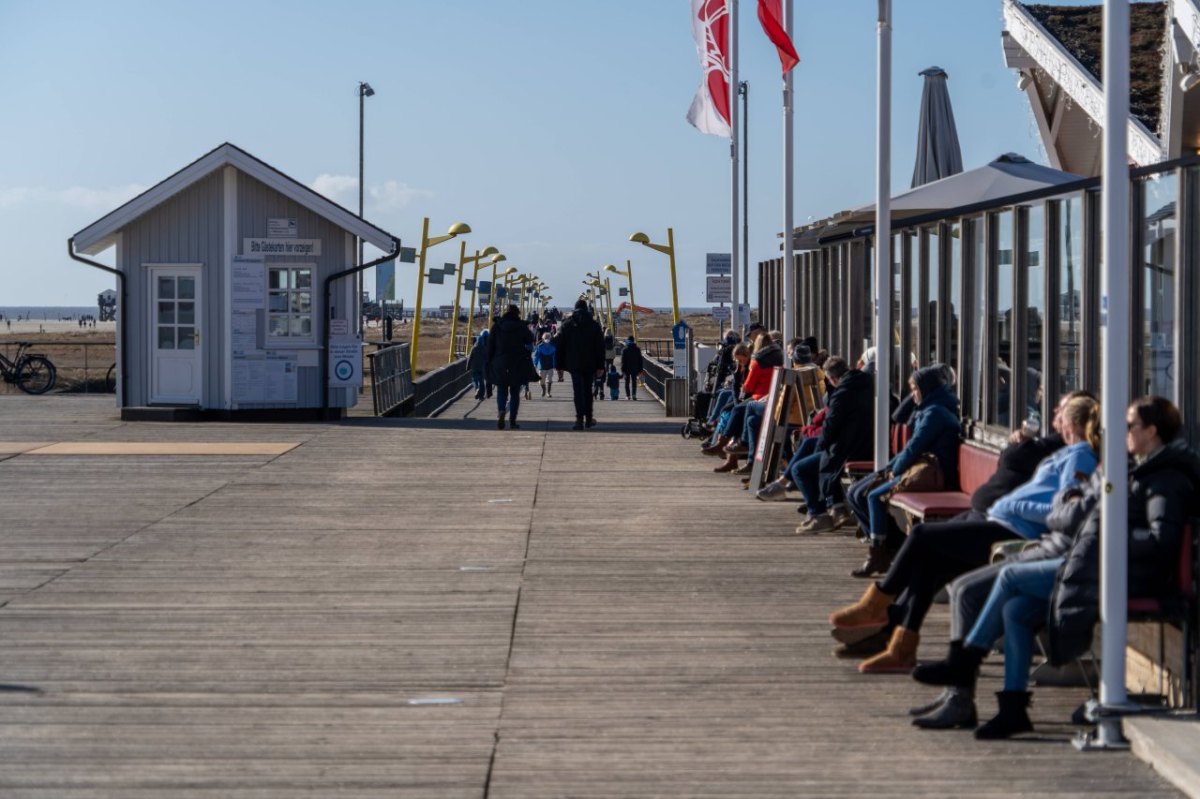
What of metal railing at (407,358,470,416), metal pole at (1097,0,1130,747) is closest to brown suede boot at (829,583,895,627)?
metal pole at (1097,0,1130,747)

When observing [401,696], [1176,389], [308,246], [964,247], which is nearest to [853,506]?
[964,247]

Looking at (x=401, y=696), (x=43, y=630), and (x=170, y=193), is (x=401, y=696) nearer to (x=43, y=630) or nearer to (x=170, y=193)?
(x=43, y=630)

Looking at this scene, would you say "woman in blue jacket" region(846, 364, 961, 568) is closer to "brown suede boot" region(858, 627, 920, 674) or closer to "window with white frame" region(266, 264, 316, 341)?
"brown suede boot" region(858, 627, 920, 674)

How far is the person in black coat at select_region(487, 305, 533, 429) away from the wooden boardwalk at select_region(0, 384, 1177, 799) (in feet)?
22.7

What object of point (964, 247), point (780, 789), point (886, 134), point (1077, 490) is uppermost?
point (886, 134)

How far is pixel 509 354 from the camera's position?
22.6m

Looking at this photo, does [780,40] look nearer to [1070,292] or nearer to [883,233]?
[883,233]

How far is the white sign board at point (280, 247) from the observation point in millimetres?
24203

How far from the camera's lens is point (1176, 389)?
7613mm

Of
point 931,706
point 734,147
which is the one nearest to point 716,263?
point 734,147

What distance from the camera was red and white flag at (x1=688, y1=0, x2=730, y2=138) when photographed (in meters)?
23.7

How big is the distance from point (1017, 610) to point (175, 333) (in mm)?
19139

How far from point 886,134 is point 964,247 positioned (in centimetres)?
96

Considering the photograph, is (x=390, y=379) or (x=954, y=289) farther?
(x=390, y=379)
